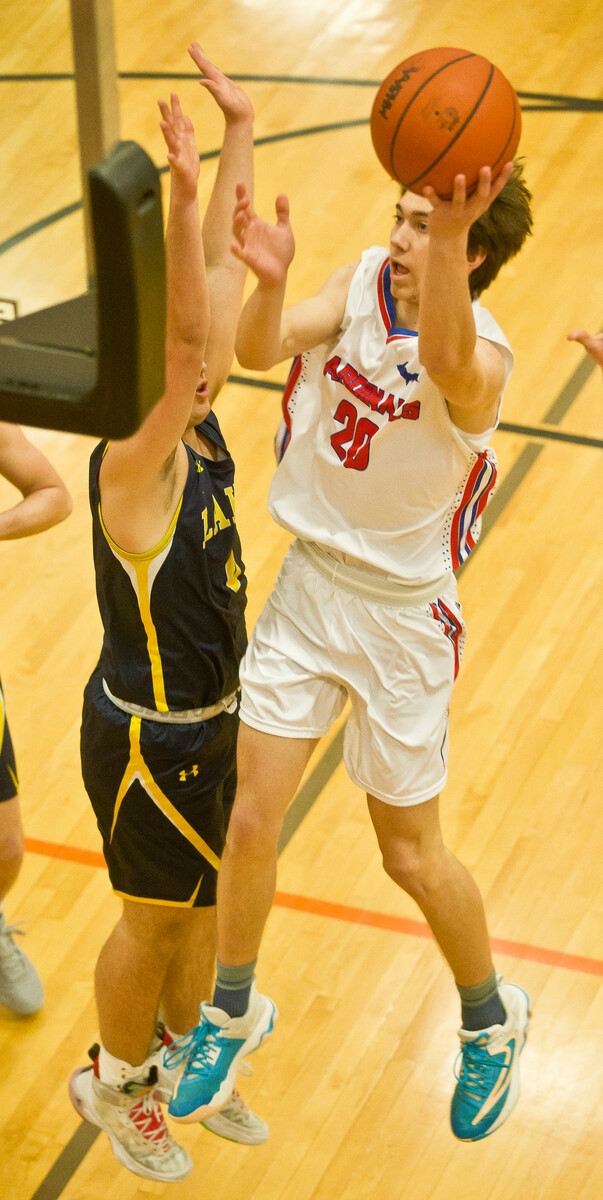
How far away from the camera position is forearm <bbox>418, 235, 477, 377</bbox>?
2654mm

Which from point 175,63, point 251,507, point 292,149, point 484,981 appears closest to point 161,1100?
point 484,981

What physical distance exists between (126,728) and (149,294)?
7.01 feet

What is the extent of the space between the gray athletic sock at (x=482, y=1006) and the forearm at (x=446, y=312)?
1.63 metres

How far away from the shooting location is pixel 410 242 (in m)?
3.22

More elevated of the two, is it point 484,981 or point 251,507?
point 484,981

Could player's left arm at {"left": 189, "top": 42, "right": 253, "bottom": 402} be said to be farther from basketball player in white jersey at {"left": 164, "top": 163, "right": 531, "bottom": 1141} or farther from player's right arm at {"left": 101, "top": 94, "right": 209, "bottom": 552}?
player's right arm at {"left": 101, "top": 94, "right": 209, "bottom": 552}

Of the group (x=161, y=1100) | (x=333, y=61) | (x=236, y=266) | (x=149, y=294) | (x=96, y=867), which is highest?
(x=149, y=294)

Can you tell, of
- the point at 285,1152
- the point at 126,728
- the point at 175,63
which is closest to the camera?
the point at 126,728

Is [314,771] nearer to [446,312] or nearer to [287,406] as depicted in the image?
[287,406]

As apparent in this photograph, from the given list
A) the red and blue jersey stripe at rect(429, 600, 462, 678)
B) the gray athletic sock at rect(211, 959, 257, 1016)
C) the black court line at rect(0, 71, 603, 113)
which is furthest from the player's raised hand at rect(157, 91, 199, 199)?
the black court line at rect(0, 71, 603, 113)

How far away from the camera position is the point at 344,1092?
14.5 feet

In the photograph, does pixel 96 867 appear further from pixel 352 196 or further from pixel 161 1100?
pixel 352 196

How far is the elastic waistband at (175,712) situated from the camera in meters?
3.57

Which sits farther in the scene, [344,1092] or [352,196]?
[352,196]
